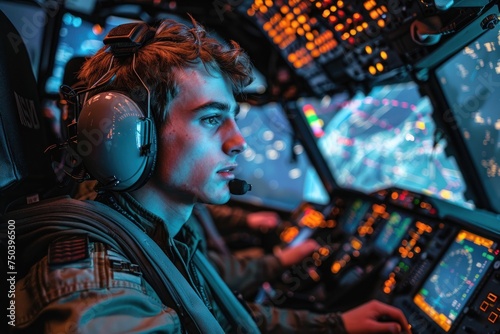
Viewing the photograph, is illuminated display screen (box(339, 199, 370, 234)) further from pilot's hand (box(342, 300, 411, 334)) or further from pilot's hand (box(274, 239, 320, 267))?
pilot's hand (box(342, 300, 411, 334))

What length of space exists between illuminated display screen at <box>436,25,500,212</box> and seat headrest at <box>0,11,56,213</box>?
53.7 inches

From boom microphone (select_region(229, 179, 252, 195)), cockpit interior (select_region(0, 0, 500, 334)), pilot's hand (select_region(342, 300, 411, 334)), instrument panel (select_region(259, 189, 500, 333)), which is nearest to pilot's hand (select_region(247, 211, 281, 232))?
cockpit interior (select_region(0, 0, 500, 334))

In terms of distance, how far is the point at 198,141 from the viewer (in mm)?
1187

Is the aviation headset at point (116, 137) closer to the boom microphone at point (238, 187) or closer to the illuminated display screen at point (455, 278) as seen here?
the boom microphone at point (238, 187)

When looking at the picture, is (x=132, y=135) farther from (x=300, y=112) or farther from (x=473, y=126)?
(x=300, y=112)

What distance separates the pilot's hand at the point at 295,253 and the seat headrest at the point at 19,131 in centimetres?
115

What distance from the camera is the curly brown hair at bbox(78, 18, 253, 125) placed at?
1157 mm

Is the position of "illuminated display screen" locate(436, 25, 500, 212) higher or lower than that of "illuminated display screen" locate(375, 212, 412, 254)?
higher

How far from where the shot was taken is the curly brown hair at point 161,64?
116cm

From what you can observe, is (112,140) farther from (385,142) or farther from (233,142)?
(385,142)

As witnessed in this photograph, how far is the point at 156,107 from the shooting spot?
3.88ft


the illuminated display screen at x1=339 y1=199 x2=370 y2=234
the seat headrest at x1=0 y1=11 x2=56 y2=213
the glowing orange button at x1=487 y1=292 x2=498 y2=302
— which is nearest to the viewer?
the seat headrest at x1=0 y1=11 x2=56 y2=213

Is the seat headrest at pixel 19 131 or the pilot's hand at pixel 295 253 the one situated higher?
the seat headrest at pixel 19 131

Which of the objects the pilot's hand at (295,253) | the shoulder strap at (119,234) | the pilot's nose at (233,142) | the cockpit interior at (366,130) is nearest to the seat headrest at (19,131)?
the cockpit interior at (366,130)
